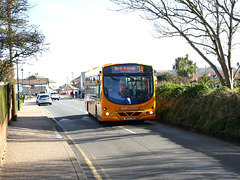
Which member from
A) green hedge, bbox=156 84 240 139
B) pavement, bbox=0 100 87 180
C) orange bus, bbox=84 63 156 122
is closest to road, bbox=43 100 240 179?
pavement, bbox=0 100 87 180

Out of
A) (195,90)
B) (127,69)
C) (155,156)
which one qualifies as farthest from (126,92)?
(155,156)

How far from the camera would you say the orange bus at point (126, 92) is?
1503cm

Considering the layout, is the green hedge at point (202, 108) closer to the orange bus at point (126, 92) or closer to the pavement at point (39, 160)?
the orange bus at point (126, 92)

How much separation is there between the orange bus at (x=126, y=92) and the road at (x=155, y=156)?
234 cm

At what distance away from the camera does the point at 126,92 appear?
15.1 metres

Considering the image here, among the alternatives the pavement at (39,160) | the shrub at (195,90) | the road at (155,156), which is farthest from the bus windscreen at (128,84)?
the pavement at (39,160)

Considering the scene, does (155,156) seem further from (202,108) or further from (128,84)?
(128,84)

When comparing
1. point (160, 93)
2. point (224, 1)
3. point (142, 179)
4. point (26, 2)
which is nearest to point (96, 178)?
point (142, 179)

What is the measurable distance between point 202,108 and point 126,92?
377 centimetres

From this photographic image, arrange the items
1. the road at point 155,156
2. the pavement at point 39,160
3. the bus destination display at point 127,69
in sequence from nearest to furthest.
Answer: the pavement at point 39,160 → the road at point 155,156 → the bus destination display at point 127,69

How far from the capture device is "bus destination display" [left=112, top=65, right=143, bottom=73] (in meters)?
15.2

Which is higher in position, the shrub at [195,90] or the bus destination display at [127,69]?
the bus destination display at [127,69]

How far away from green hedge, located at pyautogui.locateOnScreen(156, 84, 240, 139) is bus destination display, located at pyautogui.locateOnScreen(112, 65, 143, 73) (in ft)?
8.78

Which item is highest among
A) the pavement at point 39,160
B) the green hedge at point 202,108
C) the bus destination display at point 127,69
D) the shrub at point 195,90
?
the bus destination display at point 127,69
